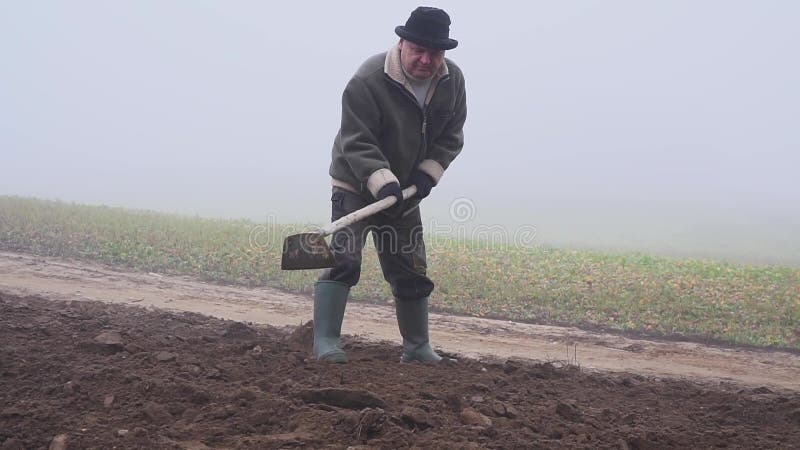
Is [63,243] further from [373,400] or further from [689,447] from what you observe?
[689,447]

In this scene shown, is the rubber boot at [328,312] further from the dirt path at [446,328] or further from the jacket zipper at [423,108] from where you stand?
the dirt path at [446,328]

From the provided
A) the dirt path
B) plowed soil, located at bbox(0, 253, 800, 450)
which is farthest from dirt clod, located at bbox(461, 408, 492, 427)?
the dirt path

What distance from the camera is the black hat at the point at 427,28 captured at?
5.00 m

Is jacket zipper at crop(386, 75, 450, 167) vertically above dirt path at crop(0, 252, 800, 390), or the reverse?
jacket zipper at crop(386, 75, 450, 167)

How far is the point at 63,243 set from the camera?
11.3 m

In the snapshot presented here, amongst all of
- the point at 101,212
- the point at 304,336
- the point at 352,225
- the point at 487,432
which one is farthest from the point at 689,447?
the point at 101,212

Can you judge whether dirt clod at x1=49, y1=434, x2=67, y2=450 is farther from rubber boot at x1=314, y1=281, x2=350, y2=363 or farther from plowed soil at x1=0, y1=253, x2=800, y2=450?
rubber boot at x1=314, y1=281, x2=350, y2=363

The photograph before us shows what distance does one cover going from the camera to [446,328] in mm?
7875

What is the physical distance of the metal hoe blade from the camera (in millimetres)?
4988

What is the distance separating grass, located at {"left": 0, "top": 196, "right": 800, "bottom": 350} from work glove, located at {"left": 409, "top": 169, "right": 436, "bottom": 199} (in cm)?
356

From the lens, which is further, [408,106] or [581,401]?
[408,106]

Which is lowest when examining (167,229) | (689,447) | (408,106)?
(689,447)

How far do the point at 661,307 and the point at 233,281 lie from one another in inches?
188

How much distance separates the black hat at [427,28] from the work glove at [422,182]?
0.83 m
